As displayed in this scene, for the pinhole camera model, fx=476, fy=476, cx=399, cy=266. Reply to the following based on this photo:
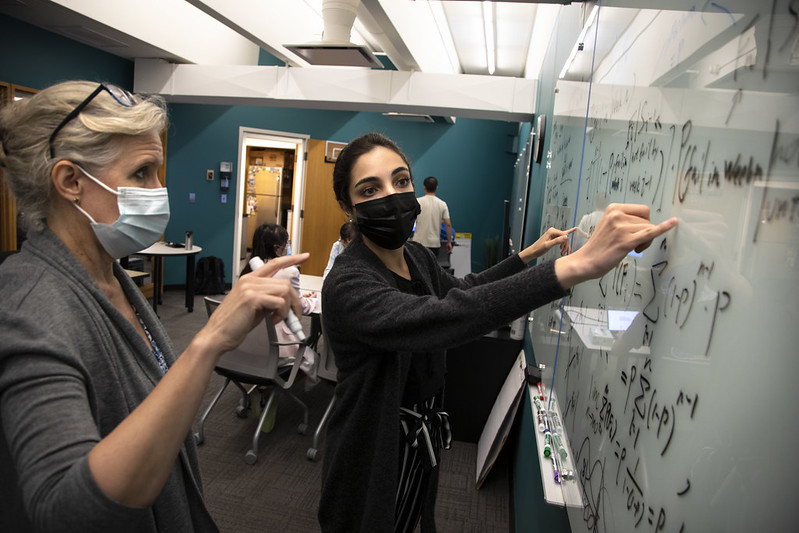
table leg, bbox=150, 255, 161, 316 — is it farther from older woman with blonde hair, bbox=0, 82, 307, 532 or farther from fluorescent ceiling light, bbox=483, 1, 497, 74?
older woman with blonde hair, bbox=0, 82, 307, 532

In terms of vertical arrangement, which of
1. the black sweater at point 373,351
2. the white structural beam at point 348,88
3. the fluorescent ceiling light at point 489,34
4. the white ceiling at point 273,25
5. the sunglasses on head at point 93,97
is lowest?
the black sweater at point 373,351

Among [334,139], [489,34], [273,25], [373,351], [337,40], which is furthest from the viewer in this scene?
[334,139]

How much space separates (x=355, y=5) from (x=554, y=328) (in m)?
3.36

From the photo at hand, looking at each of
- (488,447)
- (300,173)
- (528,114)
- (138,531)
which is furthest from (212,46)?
(138,531)

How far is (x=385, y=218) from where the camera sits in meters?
1.26

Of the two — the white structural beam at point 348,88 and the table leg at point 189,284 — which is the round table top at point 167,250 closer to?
the table leg at point 189,284

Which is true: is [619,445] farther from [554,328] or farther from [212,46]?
[212,46]

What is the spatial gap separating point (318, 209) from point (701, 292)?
762cm

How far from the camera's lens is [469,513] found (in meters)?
2.58

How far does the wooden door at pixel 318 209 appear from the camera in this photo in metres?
7.77

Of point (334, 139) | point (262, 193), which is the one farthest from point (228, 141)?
point (262, 193)

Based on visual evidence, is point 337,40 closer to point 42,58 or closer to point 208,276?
point 42,58

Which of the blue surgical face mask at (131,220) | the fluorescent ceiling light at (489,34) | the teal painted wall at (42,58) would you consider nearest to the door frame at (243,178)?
the teal painted wall at (42,58)

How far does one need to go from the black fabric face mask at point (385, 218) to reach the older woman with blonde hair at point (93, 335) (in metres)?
0.47
